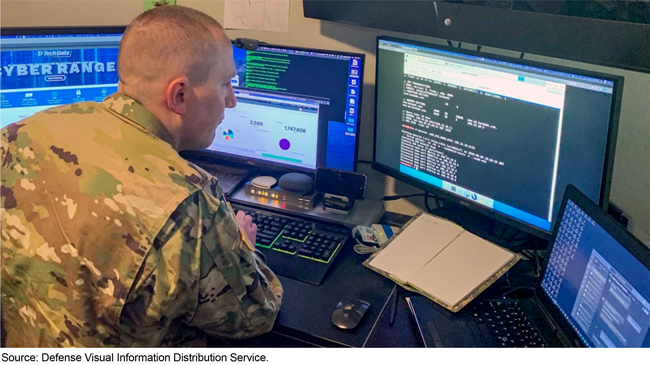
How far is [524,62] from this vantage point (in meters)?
1.10

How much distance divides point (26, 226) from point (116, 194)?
0.18m

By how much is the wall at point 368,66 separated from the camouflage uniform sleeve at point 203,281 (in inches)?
25.8

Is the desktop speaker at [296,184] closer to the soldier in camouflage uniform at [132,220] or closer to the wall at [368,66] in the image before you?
the wall at [368,66]

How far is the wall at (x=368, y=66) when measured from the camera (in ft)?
3.94

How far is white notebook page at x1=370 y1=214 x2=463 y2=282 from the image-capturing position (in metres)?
1.21

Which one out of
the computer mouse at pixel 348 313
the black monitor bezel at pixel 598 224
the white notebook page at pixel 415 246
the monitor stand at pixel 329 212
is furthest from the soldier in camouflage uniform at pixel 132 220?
the black monitor bezel at pixel 598 224

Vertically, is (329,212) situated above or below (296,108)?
below

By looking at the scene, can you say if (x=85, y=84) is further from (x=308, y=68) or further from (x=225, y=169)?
(x=308, y=68)

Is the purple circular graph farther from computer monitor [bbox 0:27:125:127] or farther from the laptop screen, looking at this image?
the laptop screen

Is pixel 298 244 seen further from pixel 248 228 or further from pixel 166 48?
pixel 166 48

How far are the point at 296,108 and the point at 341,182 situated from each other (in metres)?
0.22

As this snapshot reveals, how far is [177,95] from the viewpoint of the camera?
39.2 inches

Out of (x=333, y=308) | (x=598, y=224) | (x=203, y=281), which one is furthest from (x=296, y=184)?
(x=598, y=224)
